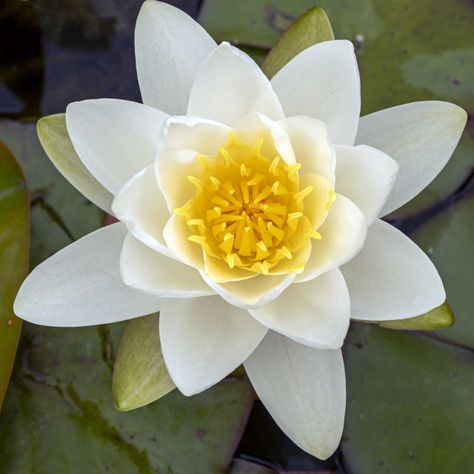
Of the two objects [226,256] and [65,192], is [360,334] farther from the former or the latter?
[65,192]

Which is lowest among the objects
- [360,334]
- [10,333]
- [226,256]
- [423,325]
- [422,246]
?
[10,333]

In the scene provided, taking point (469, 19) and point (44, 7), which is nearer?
point (469, 19)

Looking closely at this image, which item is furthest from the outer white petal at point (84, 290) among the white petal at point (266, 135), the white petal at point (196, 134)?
the white petal at point (266, 135)

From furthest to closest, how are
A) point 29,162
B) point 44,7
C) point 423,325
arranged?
point 44,7 < point 29,162 < point 423,325

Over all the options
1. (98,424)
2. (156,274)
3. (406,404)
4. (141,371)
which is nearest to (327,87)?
(156,274)

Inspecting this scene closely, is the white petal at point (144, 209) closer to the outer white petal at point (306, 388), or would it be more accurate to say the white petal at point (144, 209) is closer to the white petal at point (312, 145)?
the white petal at point (312, 145)

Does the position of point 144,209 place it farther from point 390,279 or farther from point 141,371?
point 390,279

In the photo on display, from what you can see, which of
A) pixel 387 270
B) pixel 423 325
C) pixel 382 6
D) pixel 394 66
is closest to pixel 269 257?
pixel 387 270
